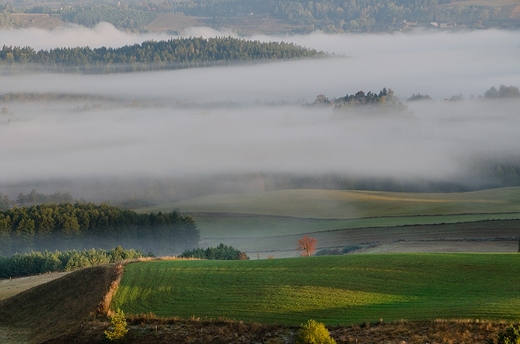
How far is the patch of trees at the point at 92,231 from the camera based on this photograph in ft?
319

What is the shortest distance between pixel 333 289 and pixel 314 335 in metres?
8.77

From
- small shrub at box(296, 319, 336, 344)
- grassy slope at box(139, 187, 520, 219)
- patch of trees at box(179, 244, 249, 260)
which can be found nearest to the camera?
small shrub at box(296, 319, 336, 344)

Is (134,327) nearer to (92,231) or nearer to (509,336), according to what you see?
(509,336)

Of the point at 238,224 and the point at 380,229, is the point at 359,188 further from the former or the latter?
the point at 380,229

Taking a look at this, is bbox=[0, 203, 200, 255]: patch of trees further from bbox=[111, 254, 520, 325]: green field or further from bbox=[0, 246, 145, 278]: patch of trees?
bbox=[111, 254, 520, 325]: green field

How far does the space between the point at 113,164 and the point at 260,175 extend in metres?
55.6

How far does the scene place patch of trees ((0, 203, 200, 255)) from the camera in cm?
9731

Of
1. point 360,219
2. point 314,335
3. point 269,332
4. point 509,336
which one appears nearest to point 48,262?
point 269,332

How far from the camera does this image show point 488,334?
31.8 m

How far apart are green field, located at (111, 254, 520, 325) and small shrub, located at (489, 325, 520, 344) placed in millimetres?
3234

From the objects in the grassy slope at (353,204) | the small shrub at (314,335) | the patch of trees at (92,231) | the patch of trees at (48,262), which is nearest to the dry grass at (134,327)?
the small shrub at (314,335)

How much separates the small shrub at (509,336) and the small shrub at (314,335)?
20.8ft


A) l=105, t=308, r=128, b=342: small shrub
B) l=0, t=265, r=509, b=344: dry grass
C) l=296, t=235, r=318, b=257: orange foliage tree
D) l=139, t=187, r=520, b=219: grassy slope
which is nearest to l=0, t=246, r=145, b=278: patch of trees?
l=296, t=235, r=318, b=257: orange foliage tree

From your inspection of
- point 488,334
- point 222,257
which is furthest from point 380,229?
point 488,334
